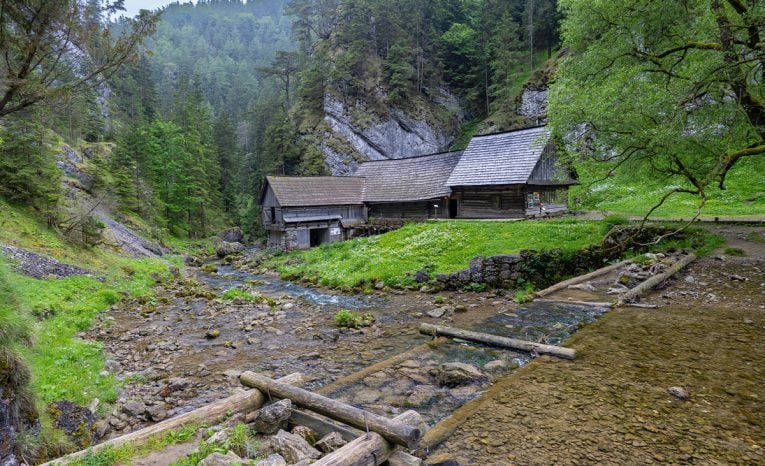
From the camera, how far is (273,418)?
5.94 m

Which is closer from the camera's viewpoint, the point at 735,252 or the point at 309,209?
the point at 735,252

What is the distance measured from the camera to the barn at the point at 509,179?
89.5 ft

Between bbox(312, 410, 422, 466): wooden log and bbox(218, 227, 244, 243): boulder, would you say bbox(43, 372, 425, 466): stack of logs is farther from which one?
bbox(218, 227, 244, 243): boulder

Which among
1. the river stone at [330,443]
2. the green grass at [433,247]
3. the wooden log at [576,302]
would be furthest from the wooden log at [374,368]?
the green grass at [433,247]

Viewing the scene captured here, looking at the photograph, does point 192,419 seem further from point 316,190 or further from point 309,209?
point 316,190

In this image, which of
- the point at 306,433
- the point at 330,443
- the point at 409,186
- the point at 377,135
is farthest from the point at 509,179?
the point at 377,135

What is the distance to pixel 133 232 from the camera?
107 ft

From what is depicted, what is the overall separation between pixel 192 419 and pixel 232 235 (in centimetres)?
4526

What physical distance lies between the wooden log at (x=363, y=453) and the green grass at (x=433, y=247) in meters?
13.3

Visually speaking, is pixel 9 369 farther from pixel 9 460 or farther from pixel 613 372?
pixel 613 372

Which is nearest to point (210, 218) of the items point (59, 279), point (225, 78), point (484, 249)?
point (59, 279)

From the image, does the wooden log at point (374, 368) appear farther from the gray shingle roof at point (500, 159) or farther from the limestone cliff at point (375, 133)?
the limestone cliff at point (375, 133)

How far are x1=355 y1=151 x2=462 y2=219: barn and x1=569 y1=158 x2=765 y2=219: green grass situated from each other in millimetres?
10871

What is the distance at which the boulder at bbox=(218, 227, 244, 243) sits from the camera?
47844 millimetres
